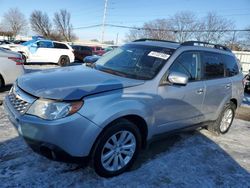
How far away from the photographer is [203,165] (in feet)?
13.6

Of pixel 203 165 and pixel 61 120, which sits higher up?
pixel 61 120

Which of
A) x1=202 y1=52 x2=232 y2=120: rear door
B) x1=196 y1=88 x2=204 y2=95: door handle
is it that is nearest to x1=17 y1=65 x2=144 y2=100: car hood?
x1=196 y1=88 x2=204 y2=95: door handle

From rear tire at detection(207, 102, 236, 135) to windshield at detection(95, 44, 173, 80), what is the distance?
2.12m

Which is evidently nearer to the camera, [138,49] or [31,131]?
[31,131]

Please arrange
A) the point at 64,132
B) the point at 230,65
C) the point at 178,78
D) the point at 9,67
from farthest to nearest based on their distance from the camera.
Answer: the point at 9,67 → the point at 230,65 → the point at 178,78 → the point at 64,132

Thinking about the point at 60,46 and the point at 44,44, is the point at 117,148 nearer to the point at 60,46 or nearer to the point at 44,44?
the point at 44,44

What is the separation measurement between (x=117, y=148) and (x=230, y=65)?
3.27 meters

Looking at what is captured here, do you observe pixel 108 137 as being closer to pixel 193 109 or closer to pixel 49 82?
pixel 49 82

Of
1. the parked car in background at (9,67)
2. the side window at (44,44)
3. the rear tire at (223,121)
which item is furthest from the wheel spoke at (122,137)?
the side window at (44,44)

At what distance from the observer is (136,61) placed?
416cm

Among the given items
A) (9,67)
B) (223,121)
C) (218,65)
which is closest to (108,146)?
(218,65)

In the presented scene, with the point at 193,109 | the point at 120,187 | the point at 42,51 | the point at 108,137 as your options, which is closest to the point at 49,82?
the point at 108,137

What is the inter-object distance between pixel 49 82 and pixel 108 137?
0.99 metres

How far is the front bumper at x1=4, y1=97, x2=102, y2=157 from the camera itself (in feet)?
9.32
